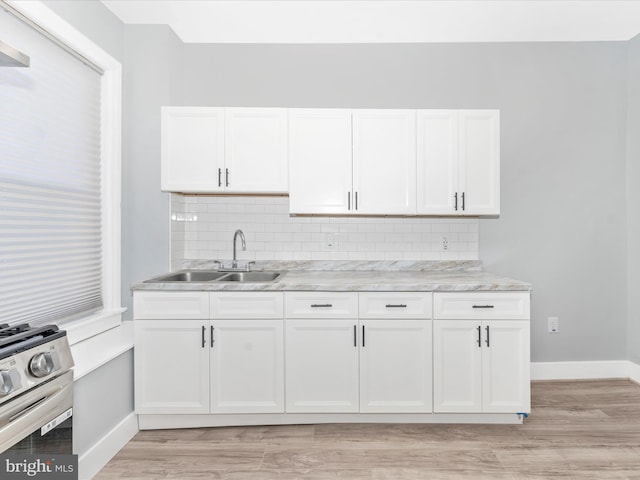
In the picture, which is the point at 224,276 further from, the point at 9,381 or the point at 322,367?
the point at 9,381

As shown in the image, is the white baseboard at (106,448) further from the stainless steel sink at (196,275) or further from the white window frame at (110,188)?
the stainless steel sink at (196,275)

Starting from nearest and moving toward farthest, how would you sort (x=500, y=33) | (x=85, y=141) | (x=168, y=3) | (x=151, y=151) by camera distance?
(x=85, y=141) → (x=168, y=3) → (x=151, y=151) → (x=500, y=33)

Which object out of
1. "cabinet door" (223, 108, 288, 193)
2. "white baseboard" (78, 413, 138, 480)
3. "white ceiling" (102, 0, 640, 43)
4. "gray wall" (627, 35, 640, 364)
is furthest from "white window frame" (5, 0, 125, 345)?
"gray wall" (627, 35, 640, 364)

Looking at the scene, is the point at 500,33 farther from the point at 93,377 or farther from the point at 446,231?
the point at 93,377

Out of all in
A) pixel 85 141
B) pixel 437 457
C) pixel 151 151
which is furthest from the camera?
pixel 151 151

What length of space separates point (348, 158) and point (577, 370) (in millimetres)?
2586

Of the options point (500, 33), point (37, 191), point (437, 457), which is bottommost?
point (437, 457)

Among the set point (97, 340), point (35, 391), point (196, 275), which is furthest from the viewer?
point (196, 275)

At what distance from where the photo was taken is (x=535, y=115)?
3084 mm

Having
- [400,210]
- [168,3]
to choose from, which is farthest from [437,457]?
[168,3]

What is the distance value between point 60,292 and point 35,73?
118 centimetres

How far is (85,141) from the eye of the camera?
2.34 metres

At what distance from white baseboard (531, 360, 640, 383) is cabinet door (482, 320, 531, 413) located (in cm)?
92

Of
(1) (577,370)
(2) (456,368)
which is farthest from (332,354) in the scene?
(1) (577,370)
